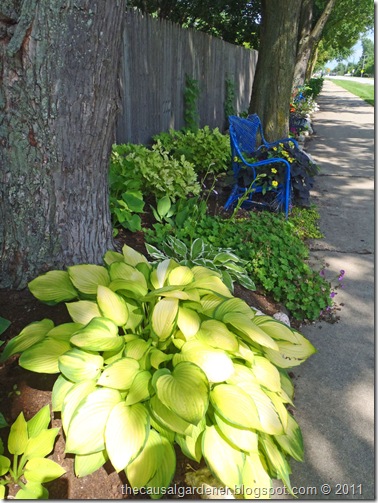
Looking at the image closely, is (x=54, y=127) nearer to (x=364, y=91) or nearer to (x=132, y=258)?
(x=132, y=258)

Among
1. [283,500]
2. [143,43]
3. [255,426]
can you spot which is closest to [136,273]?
[255,426]

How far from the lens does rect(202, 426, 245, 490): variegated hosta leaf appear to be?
66.9 inches

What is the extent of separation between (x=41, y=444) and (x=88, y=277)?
0.91m

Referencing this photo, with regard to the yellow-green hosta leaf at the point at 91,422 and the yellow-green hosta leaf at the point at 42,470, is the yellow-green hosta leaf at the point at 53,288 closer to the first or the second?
the yellow-green hosta leaf at the point at 91,422

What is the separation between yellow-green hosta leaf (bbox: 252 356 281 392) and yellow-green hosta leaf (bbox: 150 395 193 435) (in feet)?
1.44

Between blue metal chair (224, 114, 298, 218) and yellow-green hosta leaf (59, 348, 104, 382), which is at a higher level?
blue metal chair (224, 114, 298, 218)

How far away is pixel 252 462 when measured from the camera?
1.86 metres

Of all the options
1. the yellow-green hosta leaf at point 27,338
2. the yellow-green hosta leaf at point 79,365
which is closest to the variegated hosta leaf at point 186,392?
the yellow-green hosta leaf at point 79,365

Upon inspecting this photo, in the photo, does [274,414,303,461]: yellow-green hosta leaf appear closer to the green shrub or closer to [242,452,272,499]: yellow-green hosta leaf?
[242,452,272,499]: yellow-green hosta leaf

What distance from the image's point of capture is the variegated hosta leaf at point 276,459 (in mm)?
1835

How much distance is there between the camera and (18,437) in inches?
68.6

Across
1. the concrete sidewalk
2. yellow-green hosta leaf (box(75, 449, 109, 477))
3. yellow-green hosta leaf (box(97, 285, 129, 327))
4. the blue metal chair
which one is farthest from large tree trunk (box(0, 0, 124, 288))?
the blue metal chair

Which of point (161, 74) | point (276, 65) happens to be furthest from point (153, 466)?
point (276, 65)

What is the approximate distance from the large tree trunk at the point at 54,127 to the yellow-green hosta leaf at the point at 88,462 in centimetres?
124
